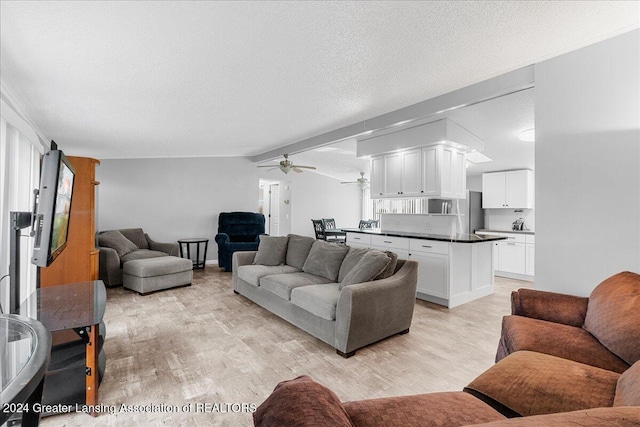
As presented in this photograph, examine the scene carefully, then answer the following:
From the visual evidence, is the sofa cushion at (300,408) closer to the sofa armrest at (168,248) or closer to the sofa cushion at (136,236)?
the sofa armrest at (168,248)

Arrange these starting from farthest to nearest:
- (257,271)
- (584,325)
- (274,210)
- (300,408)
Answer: (274,210), (257,271), (584,325), (300,408)

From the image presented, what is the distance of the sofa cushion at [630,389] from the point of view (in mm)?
780

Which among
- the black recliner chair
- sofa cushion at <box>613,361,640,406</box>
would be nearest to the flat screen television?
sofa cushion at <box>613,361,640,406</box>

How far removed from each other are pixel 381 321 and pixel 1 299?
3155 millimetres

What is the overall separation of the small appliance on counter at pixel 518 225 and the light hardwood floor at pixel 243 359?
2703 mm

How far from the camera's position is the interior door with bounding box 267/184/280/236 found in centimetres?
899

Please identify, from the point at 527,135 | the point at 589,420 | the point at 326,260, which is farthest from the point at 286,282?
the point at 527,135

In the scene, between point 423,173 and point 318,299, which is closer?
point 318,299

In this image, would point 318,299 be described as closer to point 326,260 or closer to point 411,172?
point 326,260

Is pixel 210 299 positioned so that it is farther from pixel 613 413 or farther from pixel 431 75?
pixel 613 413

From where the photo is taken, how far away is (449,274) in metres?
3.66

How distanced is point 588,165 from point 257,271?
3312 millimetres

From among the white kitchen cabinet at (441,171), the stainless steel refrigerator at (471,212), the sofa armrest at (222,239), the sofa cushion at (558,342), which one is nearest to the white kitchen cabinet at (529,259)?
the stainless steel refrigerator at (471,212)

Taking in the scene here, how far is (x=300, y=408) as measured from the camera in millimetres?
647
